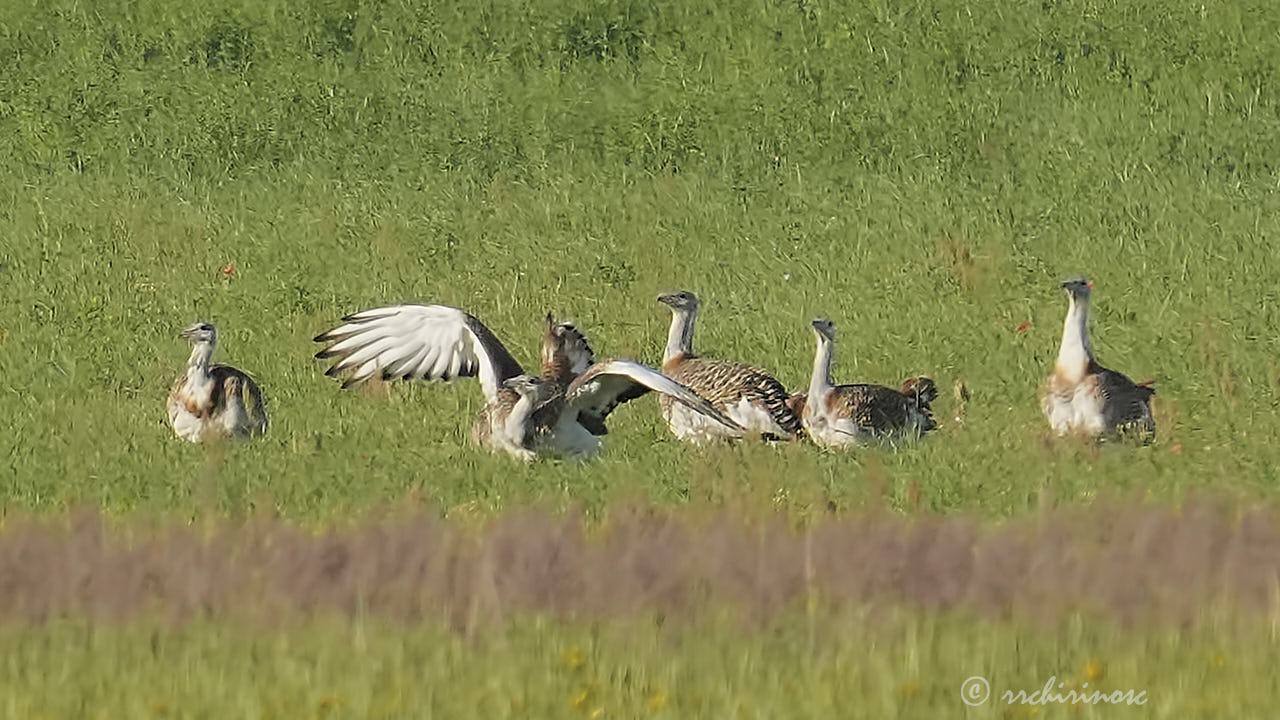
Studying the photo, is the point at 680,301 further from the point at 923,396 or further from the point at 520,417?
the point at 520,417

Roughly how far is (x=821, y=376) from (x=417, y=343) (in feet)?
8.36

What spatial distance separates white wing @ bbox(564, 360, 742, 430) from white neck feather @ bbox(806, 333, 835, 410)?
72 cm

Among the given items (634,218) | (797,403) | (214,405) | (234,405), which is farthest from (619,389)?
(634,218)

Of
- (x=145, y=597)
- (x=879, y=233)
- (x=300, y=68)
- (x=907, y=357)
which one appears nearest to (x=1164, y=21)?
(x=879, y=233)

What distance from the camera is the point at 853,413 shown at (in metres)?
14.4

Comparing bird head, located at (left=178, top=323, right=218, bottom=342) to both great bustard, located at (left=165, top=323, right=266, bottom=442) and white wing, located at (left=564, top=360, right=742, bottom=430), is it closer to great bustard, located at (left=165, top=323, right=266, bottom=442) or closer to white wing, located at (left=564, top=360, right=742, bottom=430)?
great bustard, located at (left=165, top=323, right=266, bottom=442)

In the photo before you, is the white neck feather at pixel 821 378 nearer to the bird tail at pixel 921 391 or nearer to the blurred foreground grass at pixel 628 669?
the bird tail at pixel 921 391

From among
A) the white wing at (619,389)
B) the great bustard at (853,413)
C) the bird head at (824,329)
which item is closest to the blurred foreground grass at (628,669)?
the white wing at (619,389)

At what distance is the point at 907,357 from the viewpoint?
18.6m

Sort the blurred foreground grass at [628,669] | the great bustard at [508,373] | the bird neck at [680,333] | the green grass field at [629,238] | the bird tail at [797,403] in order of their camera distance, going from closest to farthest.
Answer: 1. the blurred foreground grass at [628,669]
2. the green grass field at [629,238]
3. the great bustard at [508,373]
4. the bird tail at [797,403]
5. the bird neck at [680,333]

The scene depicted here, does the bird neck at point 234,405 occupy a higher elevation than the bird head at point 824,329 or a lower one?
lower

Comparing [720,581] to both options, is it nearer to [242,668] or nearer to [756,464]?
[242,668]

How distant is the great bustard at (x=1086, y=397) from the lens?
14.5m
